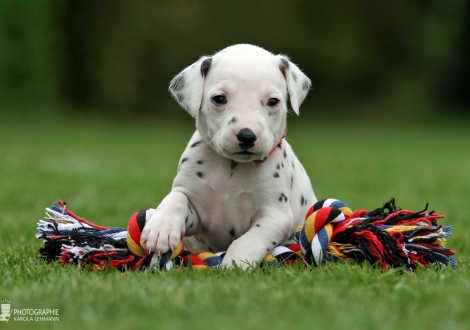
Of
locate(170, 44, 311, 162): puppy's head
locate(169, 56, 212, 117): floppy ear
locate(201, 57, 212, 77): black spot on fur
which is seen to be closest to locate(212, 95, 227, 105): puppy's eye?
locate(170, 44, 311, 162): puppy's head

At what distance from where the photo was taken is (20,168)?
11.1 meters

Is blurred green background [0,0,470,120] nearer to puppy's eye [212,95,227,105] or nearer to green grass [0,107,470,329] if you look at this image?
green grass [0,107,470,329]

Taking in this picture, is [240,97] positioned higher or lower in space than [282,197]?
higher

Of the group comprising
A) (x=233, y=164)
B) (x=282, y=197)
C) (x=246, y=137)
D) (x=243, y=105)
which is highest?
(x=243, y=105)

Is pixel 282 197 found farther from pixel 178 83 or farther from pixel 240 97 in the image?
pixel 178 83

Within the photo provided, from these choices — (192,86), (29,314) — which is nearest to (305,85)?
(192,86)

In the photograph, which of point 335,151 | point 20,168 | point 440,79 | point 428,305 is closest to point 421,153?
point 335,151

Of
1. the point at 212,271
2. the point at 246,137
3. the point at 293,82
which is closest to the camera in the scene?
the point at 212,271

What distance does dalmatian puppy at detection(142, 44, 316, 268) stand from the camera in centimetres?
407

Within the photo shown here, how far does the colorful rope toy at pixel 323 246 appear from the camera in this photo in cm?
405

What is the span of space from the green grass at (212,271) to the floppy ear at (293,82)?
1174 mm

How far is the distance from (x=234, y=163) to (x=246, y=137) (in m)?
0.48

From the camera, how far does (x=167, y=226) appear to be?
404cm

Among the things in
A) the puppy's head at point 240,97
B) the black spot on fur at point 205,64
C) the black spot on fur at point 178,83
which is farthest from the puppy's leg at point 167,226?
the black spot on fur at point 205,64
